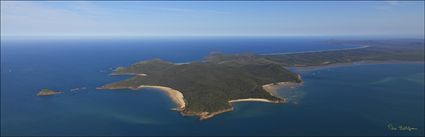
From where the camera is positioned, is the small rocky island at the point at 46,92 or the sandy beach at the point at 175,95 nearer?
the sandy beach at the point at 175,95

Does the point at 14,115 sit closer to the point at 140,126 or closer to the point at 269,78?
the point at 140,126

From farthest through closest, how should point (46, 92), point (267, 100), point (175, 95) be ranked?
point (46, 92) < point (175, 95) < point (267, 100)

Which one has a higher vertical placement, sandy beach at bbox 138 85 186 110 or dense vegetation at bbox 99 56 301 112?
dense vegetation at bbox 99 56 301 112

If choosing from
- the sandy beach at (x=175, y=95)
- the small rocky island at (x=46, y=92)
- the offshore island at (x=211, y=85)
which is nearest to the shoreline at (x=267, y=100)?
the offshore island at (x=211, y=85)

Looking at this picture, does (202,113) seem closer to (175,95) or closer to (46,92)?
(175,95)

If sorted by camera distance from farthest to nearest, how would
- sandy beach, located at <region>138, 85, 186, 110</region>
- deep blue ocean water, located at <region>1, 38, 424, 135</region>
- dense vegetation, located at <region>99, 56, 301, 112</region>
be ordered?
sandy beach, located at <region>138, 85, 186, 110</region>
dense vegetation, located at <region>99, 56, 301, 112</region>
deep blue ocean water, located at <region>1, 38, 424, 135</region>

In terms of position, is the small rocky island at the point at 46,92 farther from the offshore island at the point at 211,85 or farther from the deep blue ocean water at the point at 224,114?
the offshore island at the point at 211,85

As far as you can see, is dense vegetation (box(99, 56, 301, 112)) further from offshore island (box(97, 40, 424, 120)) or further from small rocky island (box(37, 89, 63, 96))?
small rocky island (box(37, 89, 63, 96))

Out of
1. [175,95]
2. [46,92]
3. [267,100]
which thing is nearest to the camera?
[267,100]

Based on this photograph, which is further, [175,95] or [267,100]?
[175,95]

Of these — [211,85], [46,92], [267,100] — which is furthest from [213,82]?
[46,92]

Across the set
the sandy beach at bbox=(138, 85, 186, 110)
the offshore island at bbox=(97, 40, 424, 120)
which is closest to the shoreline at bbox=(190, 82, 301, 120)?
the offshore island at bbox=(97, 40, 424, 120)
